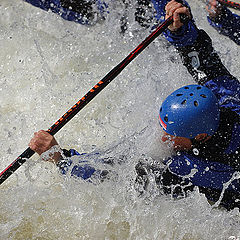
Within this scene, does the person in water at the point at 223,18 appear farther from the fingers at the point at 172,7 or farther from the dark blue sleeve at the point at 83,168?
the dark blue sleeve at the point at 83,168

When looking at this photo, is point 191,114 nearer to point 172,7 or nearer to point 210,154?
point 210,154

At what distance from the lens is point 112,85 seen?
3357 mm

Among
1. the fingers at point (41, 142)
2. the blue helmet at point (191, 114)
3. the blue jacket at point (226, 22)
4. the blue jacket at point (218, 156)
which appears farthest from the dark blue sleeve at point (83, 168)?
the blue jacket at point (226, 22)

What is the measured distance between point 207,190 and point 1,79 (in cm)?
266

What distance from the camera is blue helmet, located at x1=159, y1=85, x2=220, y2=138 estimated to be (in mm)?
1795

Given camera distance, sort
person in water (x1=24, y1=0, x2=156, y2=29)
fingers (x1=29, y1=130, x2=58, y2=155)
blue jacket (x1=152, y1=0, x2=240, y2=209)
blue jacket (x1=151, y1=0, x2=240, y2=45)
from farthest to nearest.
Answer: person in water (x1=24, y1=0, x2=156, y2=29) < blue jacket (x1=151, y1=0, x2=240, y2=45) < fingers (x1=29, y1=130, x2=58, y2=155) < blue jacket (x1=152, y1=0, x2=240, y2=209)

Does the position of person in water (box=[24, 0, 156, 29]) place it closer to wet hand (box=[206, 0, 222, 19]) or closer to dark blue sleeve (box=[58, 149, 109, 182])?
wet hand (box=[206, 0, 222, 19])

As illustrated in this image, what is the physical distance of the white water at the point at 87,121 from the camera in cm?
218

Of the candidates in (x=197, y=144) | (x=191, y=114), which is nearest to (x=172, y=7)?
(x=191, y=114)

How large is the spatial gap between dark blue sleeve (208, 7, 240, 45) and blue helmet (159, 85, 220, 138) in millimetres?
1653

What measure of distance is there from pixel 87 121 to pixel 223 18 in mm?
1731

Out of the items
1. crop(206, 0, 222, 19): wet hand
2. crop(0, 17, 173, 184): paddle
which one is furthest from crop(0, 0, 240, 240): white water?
crop(206, 0, 222, 19): wet hand

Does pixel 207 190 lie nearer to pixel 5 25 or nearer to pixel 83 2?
pixel 83 2

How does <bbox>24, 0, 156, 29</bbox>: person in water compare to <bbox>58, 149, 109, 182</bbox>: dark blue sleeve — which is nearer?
<bbox>58, 149, 109, 182</bbox>: dark blue sleeve
